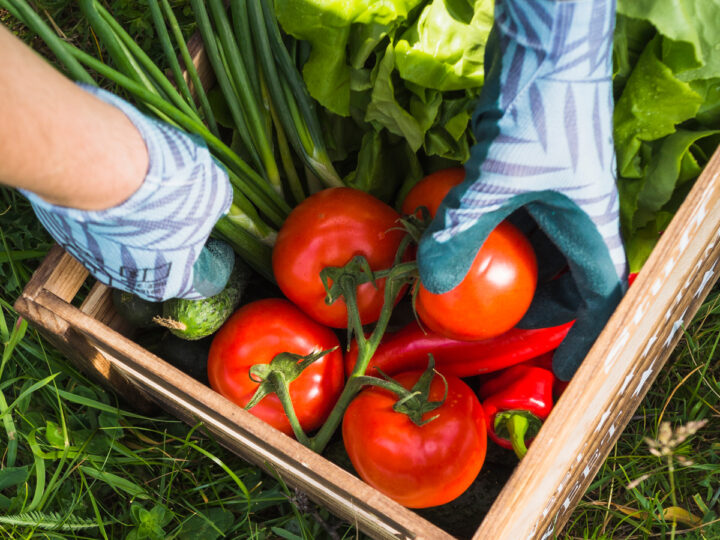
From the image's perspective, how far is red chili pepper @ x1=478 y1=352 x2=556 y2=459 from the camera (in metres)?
1.10

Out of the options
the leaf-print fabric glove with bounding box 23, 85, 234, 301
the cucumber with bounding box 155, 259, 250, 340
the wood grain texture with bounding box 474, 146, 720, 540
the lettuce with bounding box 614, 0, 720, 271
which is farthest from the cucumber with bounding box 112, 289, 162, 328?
the lettuce with bounding box 614, 0, 720, 271

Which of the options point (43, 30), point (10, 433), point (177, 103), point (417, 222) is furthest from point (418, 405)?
point (10, 433)

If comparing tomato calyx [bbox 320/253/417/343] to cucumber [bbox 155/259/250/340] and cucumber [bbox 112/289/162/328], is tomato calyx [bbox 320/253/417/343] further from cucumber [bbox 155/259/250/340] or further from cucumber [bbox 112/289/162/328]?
cucumber [bbox 112/289/162/328]

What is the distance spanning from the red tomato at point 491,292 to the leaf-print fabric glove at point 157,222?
32 cm

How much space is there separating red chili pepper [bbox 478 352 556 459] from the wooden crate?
0.28 feet

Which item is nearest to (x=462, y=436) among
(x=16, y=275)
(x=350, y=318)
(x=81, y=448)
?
(x=350, y=318)

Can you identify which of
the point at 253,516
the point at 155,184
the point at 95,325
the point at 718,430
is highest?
the point at 155,184

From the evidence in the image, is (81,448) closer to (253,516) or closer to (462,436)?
(253,516)

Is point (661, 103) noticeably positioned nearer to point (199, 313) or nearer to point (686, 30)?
point (686, 30)

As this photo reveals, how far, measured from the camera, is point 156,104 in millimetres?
1052

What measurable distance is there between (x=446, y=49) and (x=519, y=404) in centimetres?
57

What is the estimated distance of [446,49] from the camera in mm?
1031

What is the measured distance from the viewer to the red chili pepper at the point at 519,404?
110 cm

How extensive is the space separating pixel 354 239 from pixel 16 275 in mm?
838
